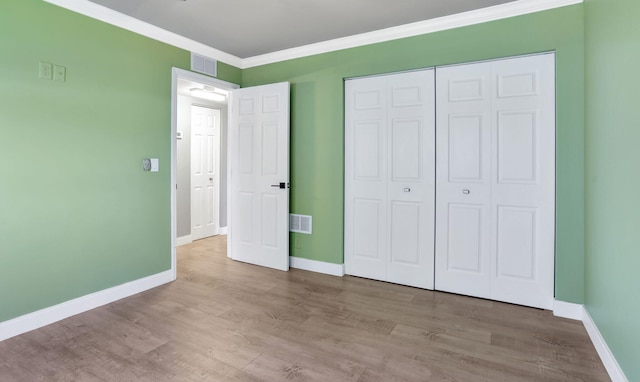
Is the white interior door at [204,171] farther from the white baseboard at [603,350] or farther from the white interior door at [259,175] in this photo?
the white baseboard at [603,350]

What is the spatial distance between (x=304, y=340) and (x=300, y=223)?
1.79 metres

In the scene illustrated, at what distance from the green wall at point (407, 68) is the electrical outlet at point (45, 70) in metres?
2.17

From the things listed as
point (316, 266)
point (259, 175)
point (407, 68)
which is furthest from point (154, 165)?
point (407, 68)

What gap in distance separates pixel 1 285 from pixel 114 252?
2.63 feet

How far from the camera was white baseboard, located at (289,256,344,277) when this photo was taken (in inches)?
148

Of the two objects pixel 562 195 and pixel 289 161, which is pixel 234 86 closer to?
pixel 289 161

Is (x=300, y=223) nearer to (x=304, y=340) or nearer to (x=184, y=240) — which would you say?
(x=304, y=340)

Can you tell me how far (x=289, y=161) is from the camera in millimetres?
3988

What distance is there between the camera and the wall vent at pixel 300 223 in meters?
3.97

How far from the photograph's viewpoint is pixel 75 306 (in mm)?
2760

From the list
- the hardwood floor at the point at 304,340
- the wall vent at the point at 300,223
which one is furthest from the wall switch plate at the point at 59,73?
the wall vent at the point at 300,223

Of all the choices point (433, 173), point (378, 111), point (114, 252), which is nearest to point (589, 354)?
point (433, 173)

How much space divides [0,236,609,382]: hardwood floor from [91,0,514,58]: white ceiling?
2.61 meters

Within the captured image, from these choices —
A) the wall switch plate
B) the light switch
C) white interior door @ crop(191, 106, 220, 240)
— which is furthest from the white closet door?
white interior door @ crop(191, 106, 220, 240)
